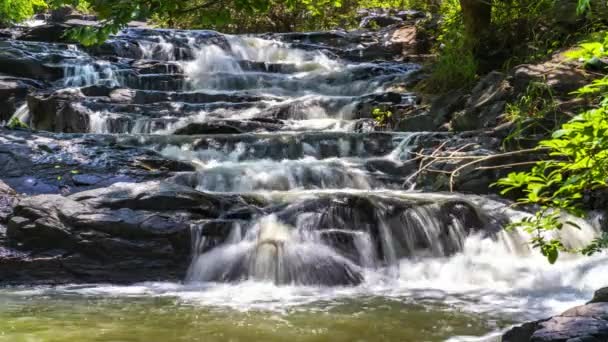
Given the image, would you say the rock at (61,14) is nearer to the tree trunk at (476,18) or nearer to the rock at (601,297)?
the tree trunk at (476,18)

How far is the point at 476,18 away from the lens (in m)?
10.3

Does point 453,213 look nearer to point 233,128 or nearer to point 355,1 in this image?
point 233,128

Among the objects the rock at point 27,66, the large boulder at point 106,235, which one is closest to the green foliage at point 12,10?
the rock at point 27,66

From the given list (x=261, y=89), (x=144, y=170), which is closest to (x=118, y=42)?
(x=261, y=89)

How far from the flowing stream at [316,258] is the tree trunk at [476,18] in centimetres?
151

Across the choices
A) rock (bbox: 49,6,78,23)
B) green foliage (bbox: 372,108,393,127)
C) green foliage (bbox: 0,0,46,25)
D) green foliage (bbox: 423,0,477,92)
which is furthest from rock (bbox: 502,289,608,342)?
rock (bbox: 49,6,78,23)

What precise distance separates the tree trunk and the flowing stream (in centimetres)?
151

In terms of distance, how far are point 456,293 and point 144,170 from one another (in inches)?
156

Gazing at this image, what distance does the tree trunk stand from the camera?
1012 centimetres

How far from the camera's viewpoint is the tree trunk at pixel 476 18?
1012cm

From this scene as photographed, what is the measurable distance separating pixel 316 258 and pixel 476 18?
21.2 feet

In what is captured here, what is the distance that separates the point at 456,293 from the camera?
16.1 ft

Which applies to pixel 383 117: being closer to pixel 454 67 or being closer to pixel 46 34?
pixel 454 67

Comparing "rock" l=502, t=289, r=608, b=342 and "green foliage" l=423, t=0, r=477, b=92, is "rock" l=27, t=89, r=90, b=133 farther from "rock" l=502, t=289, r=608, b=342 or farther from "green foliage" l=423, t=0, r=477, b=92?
"rock" l=502, t=289, r=608, b=342
